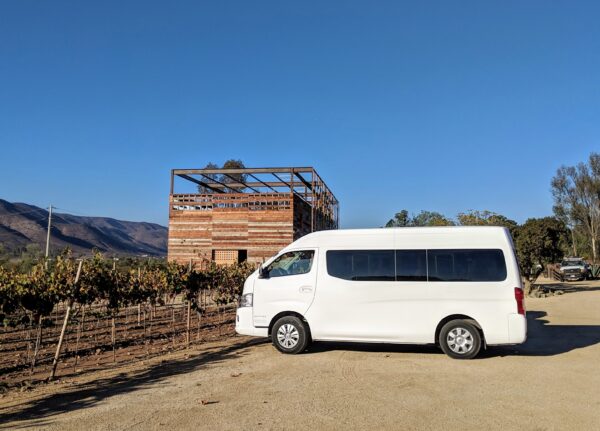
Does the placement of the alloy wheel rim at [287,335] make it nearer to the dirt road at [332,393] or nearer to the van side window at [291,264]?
the dirt road at [332,393]

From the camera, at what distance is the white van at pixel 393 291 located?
8727 mm

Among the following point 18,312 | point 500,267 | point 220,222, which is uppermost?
point 220,222

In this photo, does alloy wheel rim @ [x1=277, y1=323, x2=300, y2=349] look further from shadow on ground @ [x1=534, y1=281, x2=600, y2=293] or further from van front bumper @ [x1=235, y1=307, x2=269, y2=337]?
shadow on ground @ [x1=534, y1=281, x2=600, y2=293]

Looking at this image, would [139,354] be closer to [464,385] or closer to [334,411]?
[334,411]

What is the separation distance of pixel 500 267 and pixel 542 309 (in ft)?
37.6

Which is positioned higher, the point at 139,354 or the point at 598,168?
the point at 598,168

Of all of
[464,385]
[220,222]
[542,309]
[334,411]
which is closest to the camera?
[334,411]

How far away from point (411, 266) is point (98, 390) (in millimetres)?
5586

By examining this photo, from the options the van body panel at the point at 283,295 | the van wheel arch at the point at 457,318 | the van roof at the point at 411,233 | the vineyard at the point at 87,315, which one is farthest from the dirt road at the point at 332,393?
the van roof at the point at 411,233

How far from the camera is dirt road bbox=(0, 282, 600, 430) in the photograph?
5391 mm

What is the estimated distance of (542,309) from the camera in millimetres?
18500

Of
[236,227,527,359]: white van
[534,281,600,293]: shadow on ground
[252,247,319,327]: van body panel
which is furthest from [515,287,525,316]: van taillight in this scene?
[534,281,600,293]: shadow on ground

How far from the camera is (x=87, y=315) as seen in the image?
1063 cm

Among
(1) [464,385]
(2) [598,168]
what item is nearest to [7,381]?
(1) [464,385]
